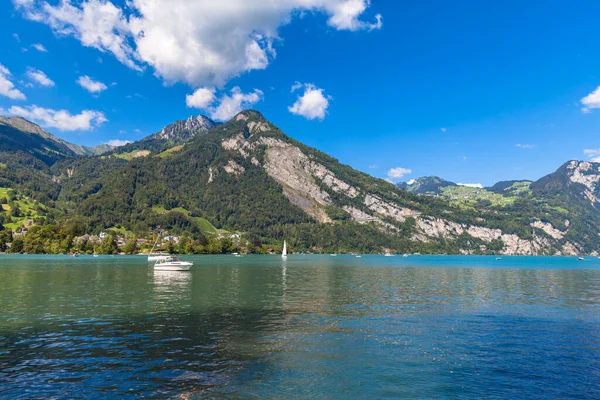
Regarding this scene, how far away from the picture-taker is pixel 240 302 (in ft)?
186

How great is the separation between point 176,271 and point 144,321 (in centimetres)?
8358

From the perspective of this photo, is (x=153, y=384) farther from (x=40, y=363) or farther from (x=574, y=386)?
(x=574, y=386)

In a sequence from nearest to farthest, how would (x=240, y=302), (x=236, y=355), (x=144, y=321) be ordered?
(x=236, y=355)
(x=144, y=321)
(x=240, y=302)

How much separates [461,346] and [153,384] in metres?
25.1

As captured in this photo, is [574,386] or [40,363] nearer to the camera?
[574,386]

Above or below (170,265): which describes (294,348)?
below

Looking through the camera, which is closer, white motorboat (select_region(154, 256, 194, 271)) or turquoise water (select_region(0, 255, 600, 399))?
turquoise water (select_region(0, 255, 600, 399))

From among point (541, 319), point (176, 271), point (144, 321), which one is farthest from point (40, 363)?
point (176, 271)

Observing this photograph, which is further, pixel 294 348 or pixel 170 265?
pixel 170 265

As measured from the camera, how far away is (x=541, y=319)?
4659cm

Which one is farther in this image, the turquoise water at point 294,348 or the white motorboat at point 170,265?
the white motorboat at point 170,265

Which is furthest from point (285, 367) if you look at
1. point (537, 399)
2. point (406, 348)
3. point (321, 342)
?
point (537, 399)

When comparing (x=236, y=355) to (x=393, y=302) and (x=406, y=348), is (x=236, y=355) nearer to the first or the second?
(x=406, y=348)

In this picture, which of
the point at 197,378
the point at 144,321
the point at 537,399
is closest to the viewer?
the point at 537,399
